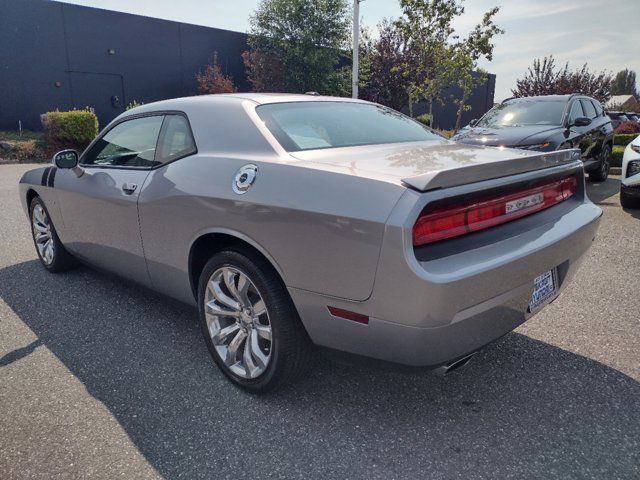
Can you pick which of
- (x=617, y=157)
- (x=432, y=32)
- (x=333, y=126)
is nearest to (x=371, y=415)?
(x=333, y=126)

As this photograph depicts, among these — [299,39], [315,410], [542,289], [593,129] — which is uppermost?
[299,39]

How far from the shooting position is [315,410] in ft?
7.92

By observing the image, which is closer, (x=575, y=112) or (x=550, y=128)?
(x=550, y=128)

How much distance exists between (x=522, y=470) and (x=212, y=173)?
196cm

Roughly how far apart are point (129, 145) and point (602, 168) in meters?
9.06

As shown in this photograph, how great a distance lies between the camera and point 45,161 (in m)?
15.5

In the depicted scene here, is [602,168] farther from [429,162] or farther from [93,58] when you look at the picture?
[93,58]

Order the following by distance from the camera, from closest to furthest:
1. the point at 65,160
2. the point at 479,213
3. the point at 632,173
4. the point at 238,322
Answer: the point at 479,213, the point at 238,322, the point at 65,160, the point at 632,173

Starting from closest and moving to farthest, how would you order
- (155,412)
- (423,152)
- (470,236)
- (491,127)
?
(470,236), (155,412), (423,152), (491,127)

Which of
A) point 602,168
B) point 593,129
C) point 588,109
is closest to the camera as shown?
point 593,129

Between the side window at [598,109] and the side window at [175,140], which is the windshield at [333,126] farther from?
the side window at [598,109]

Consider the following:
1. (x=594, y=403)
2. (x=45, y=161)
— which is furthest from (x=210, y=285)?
(x=45, y=161)

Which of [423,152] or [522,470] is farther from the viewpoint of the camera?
[423,152]

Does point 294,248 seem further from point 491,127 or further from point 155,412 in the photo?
point 491,127
